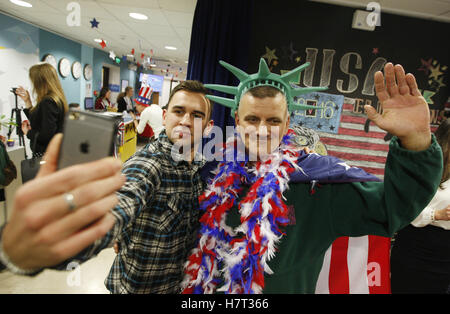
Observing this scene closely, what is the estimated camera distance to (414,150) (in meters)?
0.71

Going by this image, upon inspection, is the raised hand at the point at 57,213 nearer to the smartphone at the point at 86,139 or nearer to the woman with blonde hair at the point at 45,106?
the smartphone at the point at 86,139

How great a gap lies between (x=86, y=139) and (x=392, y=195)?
89 centimetres

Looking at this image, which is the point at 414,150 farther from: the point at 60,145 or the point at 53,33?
the point at 53,33

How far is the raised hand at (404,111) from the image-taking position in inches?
27.4

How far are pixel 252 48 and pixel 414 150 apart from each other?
2.37m

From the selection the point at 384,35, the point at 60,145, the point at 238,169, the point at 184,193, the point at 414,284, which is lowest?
the point at 414,284

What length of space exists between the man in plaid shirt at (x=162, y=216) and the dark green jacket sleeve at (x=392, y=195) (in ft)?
2.03

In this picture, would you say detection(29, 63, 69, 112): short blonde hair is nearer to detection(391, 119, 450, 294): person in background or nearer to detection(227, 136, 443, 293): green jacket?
detection(227, 136, 443, 293): green jacket

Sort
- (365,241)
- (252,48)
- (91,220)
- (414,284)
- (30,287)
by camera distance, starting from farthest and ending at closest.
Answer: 1. (252,48)
2. (30,287)
3. (414,284)
4. (365,241)
5. (91,220)

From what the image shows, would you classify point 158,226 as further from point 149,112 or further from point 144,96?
point 144,96

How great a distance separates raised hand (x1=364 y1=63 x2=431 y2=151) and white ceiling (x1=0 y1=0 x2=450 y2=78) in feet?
8.21

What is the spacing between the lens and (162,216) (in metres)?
0.96

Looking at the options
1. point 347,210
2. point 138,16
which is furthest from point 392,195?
point 138,16
